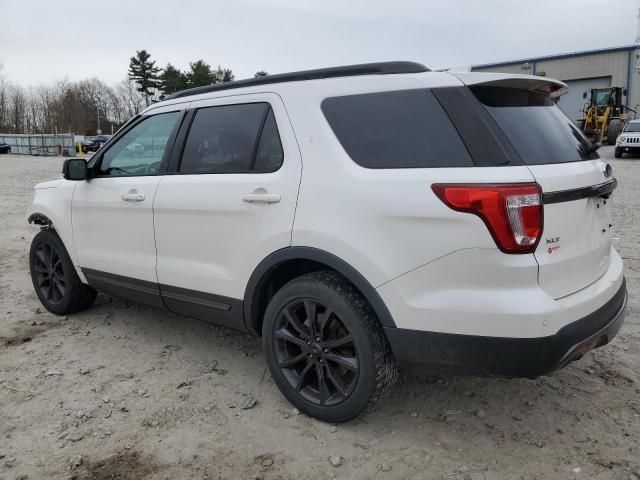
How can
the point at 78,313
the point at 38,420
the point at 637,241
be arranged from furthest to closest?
the point at 637,241, the point at 78,313, the point at 38,420

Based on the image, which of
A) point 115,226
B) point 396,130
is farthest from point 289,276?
point 115,226

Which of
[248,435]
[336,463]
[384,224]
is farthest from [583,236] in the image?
[248,435]

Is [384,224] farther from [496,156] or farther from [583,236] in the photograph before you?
[583,236]

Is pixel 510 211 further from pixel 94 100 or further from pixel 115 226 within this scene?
pixel 94 100

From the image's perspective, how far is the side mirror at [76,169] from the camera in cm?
404

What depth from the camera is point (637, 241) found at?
6863 mm

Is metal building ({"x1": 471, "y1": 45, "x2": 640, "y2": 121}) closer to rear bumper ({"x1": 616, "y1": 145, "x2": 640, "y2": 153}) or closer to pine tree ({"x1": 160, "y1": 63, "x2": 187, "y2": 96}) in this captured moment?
rear bumper ({"x1": 616, "y1": 145, "x2": 640, "y2": 153})

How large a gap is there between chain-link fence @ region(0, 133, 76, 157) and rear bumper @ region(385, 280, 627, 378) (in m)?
43.2

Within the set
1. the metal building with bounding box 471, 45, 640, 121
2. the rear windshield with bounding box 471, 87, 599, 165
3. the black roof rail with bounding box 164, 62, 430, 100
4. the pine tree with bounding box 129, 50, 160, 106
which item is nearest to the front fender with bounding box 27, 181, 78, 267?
the black roof rail with bounding box 164, 62, 430, 100

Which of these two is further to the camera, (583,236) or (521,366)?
(583,236)

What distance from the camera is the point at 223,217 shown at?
10.4ft

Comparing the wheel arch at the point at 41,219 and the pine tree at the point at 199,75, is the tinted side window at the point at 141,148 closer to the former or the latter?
the wheel arch at the point at 41,219

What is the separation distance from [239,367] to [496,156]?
89.1 inches

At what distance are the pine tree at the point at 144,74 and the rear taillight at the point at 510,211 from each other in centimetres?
8591
